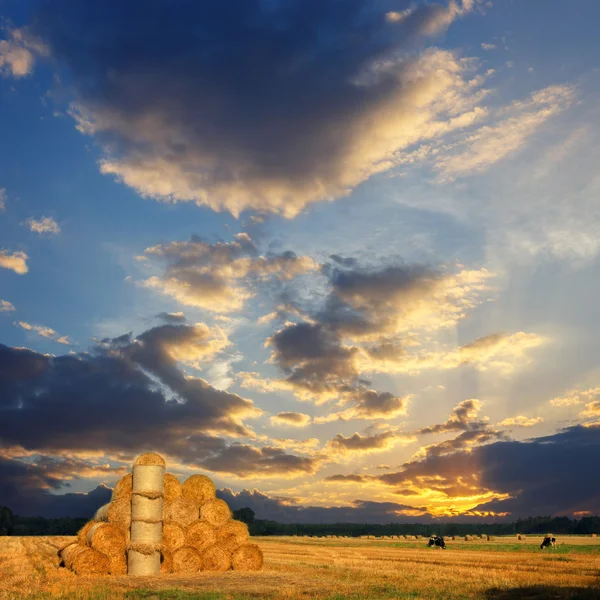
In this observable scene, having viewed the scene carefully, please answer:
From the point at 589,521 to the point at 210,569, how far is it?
174 m

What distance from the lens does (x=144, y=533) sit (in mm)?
24750

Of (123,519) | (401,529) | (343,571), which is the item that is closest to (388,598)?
(343,571)

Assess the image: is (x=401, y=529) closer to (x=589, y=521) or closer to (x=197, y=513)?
(x=589, y=521)

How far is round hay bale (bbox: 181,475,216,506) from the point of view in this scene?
28.7m

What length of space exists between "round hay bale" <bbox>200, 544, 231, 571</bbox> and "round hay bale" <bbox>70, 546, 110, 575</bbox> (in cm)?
383

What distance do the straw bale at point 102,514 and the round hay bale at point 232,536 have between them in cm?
475

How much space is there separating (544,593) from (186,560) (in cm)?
1358

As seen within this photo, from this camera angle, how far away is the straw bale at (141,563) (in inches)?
952

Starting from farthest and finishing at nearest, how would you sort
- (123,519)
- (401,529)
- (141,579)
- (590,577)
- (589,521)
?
(401,529) < (589,521) < (123,519) < (590,577) < (141,579)

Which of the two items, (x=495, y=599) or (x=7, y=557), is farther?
(x=7, y=557)

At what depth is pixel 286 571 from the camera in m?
25.8

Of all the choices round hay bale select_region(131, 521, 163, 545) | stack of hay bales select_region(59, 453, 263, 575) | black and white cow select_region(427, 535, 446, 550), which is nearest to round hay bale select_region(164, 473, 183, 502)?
stack of hay bales select_region(59, 453, 263, 575)

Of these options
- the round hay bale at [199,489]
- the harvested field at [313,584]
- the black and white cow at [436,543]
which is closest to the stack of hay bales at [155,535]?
the harvested field at [313,584]

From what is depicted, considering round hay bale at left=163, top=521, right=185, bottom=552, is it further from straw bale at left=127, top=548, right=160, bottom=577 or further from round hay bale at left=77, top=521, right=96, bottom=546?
round hay bale at left=77, top=521, right=96, bottom=546
